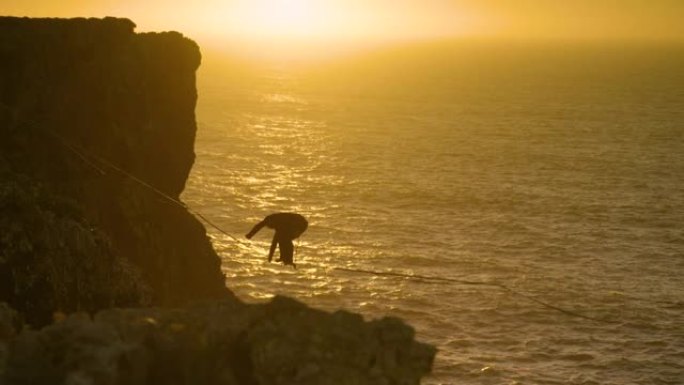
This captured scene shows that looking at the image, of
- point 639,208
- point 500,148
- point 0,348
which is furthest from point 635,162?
point 0,348

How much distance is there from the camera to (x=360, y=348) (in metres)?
11.3

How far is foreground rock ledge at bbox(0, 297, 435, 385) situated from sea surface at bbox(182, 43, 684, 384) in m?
30.3

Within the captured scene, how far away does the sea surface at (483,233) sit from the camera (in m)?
46.2

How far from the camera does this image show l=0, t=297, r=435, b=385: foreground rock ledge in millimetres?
10789

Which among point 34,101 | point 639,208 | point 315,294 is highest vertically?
point 34,101

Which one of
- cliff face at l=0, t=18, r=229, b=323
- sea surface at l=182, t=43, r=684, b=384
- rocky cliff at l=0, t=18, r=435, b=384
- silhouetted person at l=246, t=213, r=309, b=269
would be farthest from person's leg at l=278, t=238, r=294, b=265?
sea surface at l=182, t=43, r=684, b=384

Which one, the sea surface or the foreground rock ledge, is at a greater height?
the foreground rock ledge

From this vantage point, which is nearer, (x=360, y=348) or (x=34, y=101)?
(x=360, y=348)

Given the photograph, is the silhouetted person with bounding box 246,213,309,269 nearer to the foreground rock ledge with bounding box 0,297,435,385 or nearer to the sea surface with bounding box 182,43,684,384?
the foreground rock ledge with bounding box 0,297,435,385

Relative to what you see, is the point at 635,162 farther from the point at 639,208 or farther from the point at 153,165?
the point at 153,165

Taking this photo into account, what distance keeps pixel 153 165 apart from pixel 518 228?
43.7 metres

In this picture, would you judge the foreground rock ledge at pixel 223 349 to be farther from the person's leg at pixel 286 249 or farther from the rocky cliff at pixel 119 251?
the person's leg at pixel 286 249

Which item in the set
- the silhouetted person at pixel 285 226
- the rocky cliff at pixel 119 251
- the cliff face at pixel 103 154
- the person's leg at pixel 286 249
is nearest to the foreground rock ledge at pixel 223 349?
the rocky cliff at pixel 119 251

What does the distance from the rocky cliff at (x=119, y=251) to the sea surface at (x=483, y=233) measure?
1830 cm
